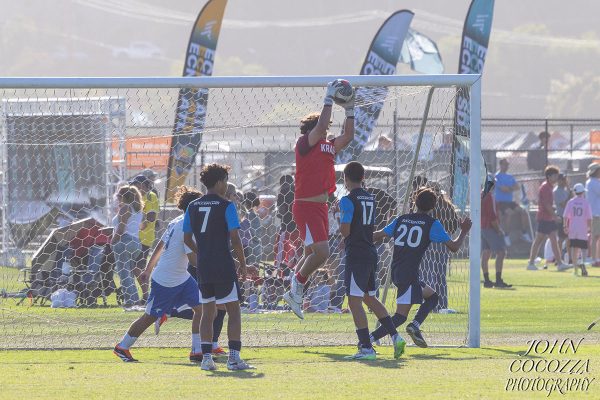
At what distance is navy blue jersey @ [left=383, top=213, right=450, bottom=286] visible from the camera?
1105 cm

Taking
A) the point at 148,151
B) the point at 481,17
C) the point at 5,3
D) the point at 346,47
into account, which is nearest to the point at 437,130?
the point at 148,151

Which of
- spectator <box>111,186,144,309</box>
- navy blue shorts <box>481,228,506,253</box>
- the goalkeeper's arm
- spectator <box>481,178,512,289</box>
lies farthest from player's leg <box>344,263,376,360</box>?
navy blue shorts <box>481,228,506,253</box>

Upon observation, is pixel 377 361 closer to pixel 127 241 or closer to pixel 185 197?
pixel 185 197

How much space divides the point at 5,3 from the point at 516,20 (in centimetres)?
6740

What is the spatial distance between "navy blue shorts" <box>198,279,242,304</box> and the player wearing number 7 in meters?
1.65

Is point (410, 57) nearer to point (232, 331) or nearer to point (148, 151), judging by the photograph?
point (148, 151)

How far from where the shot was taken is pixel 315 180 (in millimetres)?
10914

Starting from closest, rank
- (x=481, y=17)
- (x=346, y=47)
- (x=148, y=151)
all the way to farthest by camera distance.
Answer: (x=148, y=151) < (x=481, y=17) < (x=346, y=47)

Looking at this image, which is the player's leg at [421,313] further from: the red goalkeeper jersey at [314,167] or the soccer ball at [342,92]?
the soccer ball at [342,92]

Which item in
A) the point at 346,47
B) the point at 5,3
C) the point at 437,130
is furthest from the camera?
the point at 5,3

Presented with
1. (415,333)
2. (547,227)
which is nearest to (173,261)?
(415,333)

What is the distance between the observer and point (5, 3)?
Answer: 16900cm

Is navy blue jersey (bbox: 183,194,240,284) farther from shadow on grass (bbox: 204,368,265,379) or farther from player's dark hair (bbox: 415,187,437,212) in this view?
player's dark hair (bbox: 415,187,437,212)

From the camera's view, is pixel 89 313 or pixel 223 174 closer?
pixel 223 174
